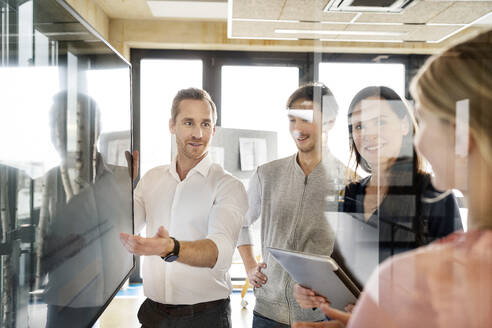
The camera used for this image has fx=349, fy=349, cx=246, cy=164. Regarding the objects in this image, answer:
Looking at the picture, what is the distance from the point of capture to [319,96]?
85cm

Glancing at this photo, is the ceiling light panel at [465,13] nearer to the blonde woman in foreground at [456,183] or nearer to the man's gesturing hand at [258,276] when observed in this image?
the blonde woman in foreground at [456,183]

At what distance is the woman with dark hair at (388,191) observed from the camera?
17.4 inches

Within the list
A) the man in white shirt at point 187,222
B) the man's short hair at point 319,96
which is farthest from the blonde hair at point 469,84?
the man in white shirt at point 187,222

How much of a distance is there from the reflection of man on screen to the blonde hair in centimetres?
52

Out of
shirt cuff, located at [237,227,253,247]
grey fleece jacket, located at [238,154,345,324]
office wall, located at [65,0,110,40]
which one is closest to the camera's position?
grey fleece jacket, located at [238,154,345,324]

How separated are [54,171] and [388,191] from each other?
0.50 metres

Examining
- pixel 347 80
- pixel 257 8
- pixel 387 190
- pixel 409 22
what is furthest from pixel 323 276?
pixel 257 8

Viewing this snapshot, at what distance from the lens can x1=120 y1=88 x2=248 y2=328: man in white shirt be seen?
0.91 m

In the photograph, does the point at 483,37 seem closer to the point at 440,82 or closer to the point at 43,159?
the point at 440,82

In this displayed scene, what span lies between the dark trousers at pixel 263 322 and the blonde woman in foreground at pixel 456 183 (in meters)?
0.81

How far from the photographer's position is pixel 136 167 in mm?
1076

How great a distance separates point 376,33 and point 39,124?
1.71 feet

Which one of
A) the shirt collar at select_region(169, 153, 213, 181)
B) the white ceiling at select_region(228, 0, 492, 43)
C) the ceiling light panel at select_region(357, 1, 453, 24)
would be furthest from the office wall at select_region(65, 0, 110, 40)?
the ceiling light panel at select_region(357, 1, 453, 24)

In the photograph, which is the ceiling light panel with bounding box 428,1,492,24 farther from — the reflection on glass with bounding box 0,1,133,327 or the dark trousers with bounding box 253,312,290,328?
the dark trousers with bounding box 253,312,290,328
